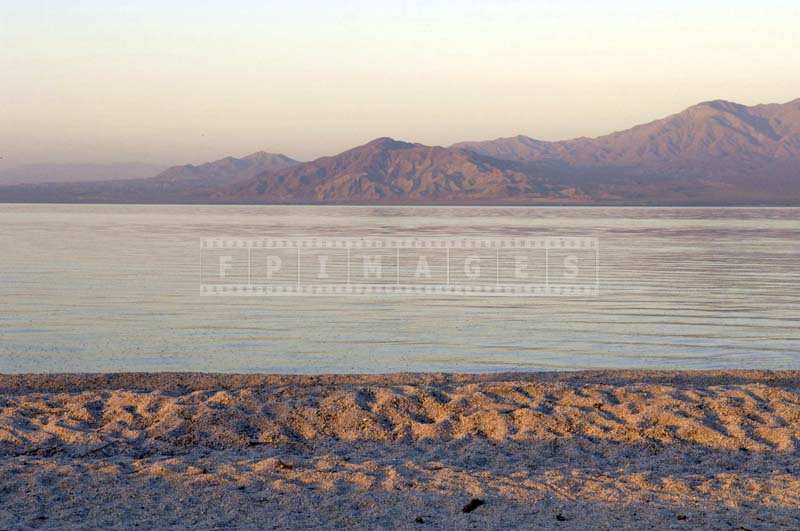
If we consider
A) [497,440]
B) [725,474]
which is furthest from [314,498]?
[725,474]

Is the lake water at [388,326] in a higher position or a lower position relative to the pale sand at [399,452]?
lower

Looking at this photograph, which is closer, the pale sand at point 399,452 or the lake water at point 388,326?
the pale sand at point 399,452

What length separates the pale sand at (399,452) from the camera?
25.5 feet

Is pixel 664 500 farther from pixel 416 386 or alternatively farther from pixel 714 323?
pixel 714 323

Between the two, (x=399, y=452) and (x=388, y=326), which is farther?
(x=388, y=326)

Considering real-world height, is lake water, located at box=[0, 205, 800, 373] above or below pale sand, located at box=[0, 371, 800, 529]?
below

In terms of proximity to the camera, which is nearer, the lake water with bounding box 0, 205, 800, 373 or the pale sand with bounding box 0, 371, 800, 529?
the pale sand with bounding box 0, 371, 800, 529

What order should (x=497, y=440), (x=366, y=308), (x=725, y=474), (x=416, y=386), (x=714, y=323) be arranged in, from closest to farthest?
1. (x=725, y=474)
2. (x=497, y=440)
3. (x=416, y=386)
4. (x=714, y=323)
5. (x=366, y=308)

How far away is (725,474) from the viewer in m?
9.03

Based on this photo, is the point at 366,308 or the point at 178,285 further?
the point at 178,285

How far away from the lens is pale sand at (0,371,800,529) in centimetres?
777

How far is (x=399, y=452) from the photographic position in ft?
32.2

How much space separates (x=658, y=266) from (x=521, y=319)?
660 inches

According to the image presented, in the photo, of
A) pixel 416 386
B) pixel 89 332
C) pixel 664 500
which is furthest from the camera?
pixel 89 332
